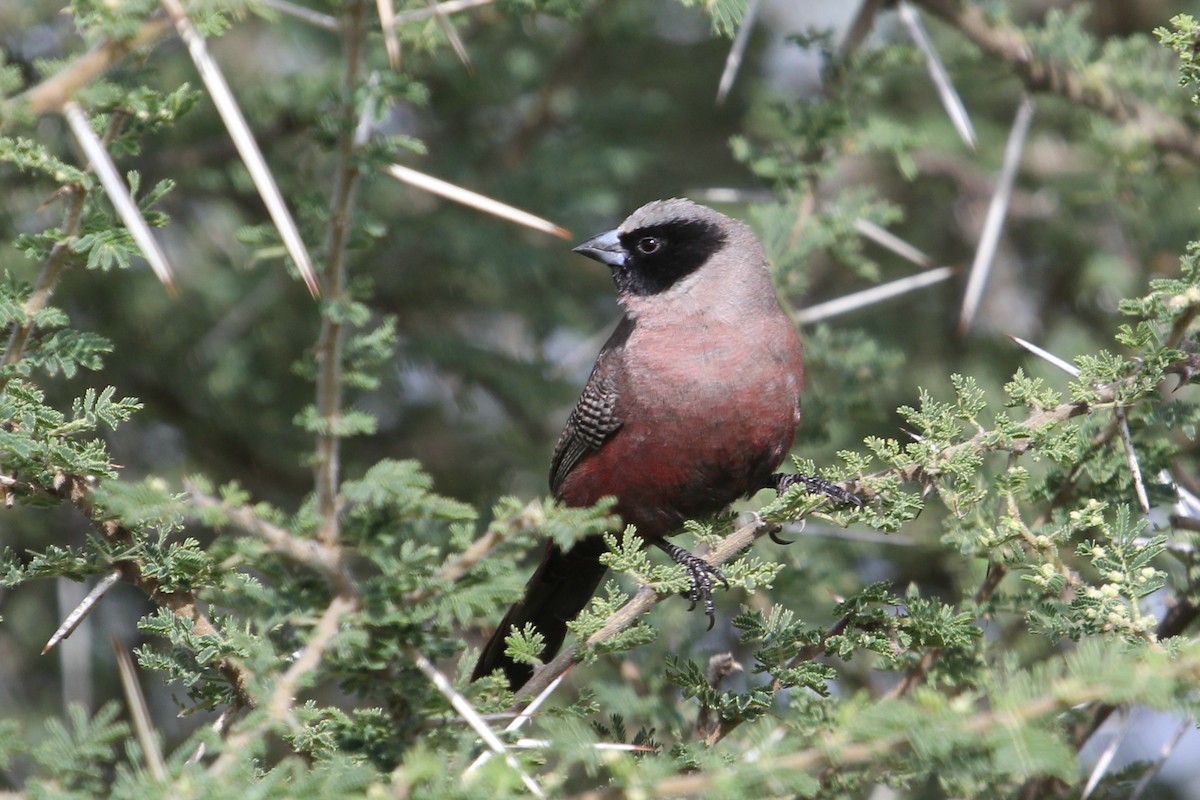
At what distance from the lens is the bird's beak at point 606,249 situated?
5879 millimetres

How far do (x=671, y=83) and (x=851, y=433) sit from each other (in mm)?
3302

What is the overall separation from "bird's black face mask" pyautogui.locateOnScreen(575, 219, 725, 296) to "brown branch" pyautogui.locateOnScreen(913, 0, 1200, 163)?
1.56 m

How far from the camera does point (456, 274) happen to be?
7.12 meters

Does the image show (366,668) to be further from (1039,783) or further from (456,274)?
(456,274)

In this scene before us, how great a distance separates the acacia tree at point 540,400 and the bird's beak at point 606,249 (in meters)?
0.56

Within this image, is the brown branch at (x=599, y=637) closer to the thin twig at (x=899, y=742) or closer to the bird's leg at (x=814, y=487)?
the bird's leg at (x=814, y=487)

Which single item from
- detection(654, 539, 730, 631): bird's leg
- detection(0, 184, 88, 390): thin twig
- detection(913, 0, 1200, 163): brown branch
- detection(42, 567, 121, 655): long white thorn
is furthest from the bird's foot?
detection(913, 0, 1200, 163): brown branch

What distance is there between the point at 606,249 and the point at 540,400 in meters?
1.00

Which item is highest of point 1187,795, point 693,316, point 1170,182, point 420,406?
point 1170,182

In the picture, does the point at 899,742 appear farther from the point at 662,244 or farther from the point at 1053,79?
the point at 1053,79

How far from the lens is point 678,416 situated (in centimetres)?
489

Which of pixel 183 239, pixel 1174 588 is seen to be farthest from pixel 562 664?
pixel 183 239

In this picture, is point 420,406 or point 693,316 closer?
point 693,316

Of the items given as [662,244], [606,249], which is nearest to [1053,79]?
[662,244]
